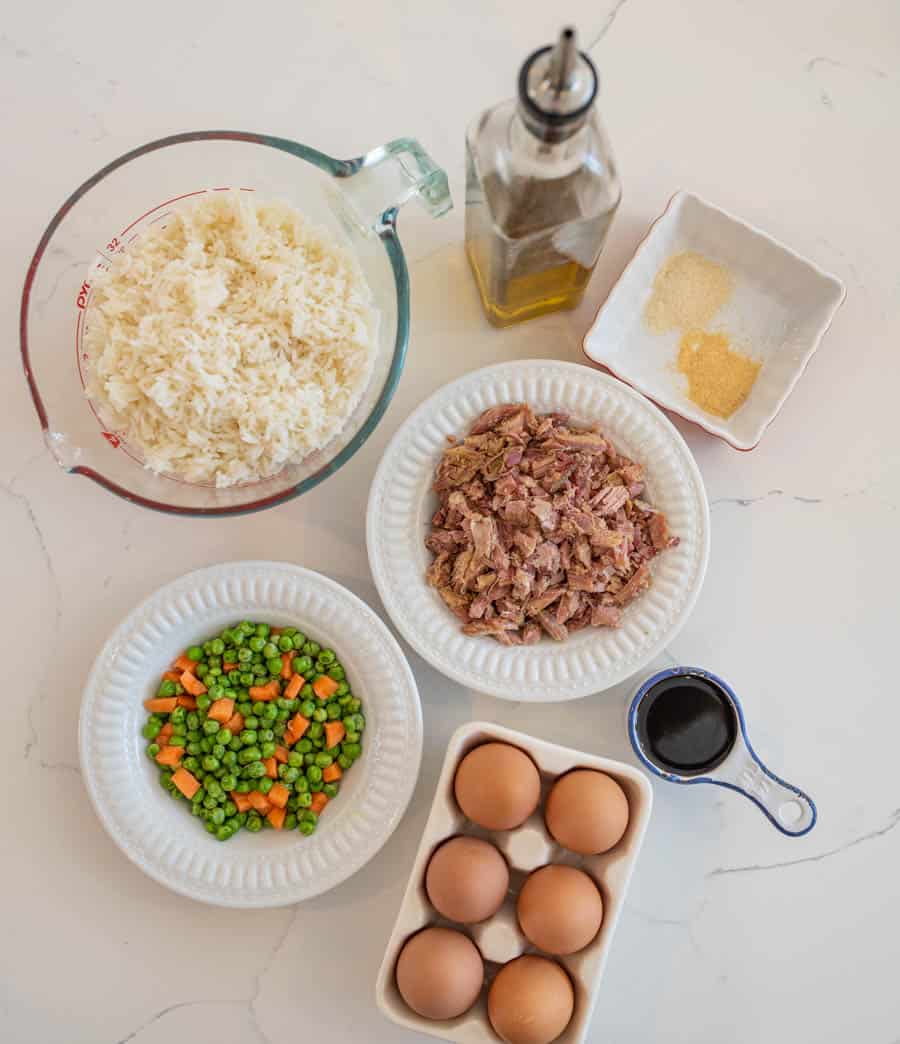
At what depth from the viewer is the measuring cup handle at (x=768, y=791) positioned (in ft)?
4.85

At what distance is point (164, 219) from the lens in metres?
1.44

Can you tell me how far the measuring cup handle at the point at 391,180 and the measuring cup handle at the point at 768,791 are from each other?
3.51ft

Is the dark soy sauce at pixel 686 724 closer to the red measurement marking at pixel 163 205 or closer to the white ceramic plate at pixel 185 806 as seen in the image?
the white ceramic plate at pixel 185 806

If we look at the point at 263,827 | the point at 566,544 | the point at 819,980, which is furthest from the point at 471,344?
the point at 819,980

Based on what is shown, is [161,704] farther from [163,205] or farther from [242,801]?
[163,205]

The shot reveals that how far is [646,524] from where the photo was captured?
4.89ft

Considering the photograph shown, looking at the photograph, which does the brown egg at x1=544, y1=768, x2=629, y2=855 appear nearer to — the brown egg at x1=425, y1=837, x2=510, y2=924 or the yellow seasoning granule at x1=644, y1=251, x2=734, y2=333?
the brown egg at x1=425, y1=837, x2=510, y2=924

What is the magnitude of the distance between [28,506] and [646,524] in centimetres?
114

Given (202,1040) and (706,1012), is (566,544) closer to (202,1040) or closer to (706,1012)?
(706,1012)

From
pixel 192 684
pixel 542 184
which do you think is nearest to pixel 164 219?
pixel 542 184

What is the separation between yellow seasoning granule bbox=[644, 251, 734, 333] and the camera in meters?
1.62

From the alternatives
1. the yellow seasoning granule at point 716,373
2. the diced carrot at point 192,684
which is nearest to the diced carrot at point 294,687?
the diced carrot at point 192,684

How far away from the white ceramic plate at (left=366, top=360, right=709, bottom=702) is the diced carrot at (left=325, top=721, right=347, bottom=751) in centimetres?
21

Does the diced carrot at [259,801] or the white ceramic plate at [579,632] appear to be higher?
the white ceramic plate at [579,632]
